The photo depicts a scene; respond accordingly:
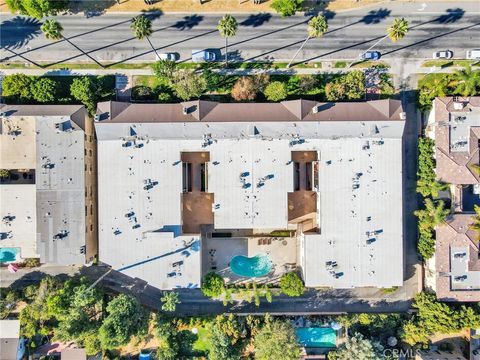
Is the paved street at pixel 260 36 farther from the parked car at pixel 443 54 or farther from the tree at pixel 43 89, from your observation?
the tree at pixel 43 89

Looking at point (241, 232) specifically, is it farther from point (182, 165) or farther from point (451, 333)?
point (451, 333)

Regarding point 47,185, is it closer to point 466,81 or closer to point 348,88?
point 348,88

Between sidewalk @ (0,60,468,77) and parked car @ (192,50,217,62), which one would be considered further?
sidewalk @ (0,60,468,77)

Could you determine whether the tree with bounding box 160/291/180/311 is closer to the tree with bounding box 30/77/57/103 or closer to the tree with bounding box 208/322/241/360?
the tree with bounding box 208/322/241/360

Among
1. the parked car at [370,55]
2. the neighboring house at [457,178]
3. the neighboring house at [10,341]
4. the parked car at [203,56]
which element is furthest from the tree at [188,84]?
the neighboring house at [10,341]

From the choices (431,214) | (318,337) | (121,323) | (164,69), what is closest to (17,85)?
(164,69)

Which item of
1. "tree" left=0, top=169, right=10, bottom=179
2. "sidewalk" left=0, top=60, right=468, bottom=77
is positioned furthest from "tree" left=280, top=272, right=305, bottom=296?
"tree" left=0, top=169, right=10, bottom=179

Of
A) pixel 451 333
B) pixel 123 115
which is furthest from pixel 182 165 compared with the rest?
pixel 451 333
